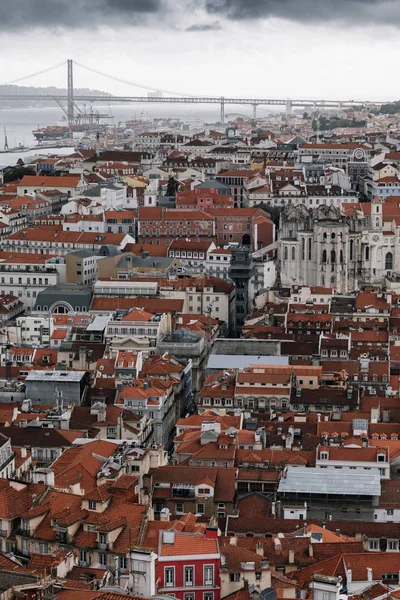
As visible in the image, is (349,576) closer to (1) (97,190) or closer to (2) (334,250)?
(2) (334,250)

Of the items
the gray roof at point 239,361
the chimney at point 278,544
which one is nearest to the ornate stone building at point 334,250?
the gray roof at point 239,361

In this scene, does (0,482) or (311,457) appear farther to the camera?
(311,457)

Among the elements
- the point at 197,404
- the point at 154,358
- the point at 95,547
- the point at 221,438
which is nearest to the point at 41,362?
the point at 154,358

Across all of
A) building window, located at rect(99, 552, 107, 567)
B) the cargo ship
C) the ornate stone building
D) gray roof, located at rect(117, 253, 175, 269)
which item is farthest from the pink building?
the cargo ship

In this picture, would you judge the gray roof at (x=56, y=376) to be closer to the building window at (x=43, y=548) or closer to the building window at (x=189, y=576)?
the building window at (x=43, y=548)

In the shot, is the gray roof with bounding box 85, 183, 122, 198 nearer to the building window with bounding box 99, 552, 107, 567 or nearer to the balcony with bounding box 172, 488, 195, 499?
the balcony with bounding box 172, 488, 195, 499

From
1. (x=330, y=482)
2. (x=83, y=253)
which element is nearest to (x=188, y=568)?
(x=330, y=482)

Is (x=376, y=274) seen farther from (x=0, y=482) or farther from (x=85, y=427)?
(x=0, y=482)
